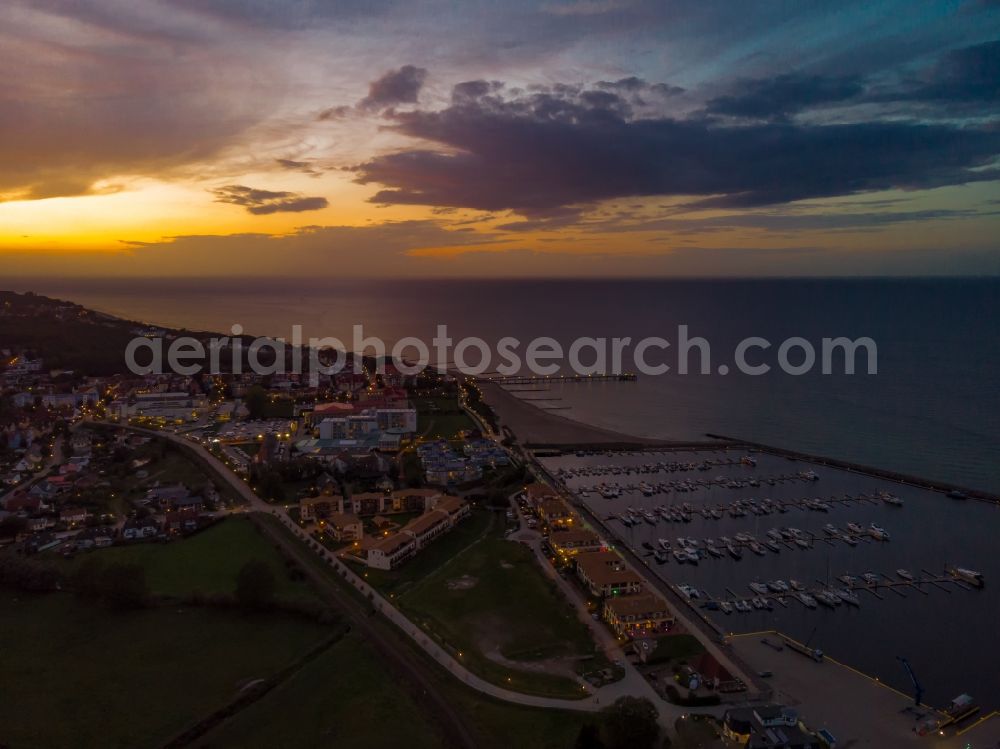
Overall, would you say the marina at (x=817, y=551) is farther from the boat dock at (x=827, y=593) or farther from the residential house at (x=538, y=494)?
the residential house at (x=538, y=494)

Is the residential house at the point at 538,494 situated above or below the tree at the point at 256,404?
below

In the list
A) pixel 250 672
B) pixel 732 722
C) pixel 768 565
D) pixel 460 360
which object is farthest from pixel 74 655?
pixel 460 360

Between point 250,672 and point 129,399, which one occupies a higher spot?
point 129,399

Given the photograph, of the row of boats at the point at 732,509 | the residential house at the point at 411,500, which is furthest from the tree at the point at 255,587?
the row of boats at the point at 732,509

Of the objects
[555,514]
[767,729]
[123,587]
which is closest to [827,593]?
[767,729]

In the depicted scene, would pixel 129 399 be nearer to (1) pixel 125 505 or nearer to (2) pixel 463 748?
(1) pixel 125 505

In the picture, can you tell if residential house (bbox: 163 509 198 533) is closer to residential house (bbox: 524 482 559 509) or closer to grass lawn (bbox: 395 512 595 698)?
grass lawn (bbox: 395 512 595 698)
